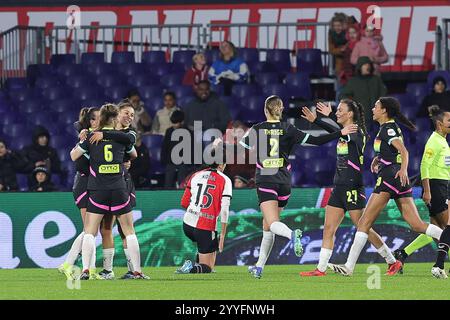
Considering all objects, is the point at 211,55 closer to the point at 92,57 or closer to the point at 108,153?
the point at 92,57

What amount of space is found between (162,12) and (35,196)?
802 centimetres

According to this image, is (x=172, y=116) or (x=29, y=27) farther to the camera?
(x=29, y=27)

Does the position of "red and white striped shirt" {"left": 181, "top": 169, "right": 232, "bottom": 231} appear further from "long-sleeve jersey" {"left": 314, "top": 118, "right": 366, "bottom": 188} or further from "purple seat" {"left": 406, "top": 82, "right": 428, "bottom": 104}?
"purple seat" {"left": 406, "top": 82, "right": 428, "bottom": 104}

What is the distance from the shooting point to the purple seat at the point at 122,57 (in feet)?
84.8

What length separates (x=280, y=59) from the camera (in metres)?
25.5

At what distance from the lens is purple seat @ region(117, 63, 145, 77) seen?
25.5 metres

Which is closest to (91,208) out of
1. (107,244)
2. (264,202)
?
(107,244)

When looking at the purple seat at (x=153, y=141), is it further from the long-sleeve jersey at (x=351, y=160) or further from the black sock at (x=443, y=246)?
the black sock at (x=443, y=246)

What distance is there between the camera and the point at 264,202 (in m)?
15.9

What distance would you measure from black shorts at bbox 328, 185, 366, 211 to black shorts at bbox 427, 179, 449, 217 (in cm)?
94

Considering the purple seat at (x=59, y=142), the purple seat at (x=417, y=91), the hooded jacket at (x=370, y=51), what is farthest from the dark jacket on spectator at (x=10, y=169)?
the purple seat at (x=417, y=91)

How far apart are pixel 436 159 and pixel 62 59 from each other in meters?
11.7

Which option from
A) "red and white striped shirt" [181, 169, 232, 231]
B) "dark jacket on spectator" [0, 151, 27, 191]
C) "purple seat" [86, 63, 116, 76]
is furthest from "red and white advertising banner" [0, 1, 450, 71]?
"red and white striped shirt" [181, 169, 232, 231]
